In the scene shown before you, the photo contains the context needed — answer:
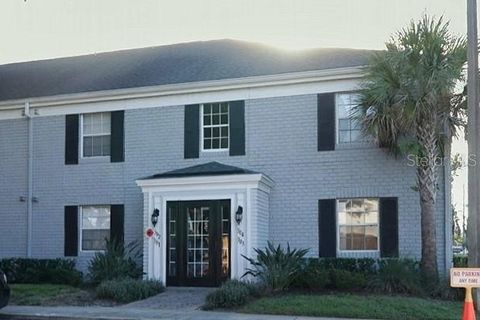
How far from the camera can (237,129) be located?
18062 millimetres

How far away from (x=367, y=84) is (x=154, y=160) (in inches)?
258

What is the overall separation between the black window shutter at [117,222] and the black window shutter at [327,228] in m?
5.81

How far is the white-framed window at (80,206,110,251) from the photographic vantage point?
1928 centimetres

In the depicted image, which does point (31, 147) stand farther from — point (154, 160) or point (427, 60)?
point (427, 60)

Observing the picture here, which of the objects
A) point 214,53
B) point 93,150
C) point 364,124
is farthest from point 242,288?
point 214,53

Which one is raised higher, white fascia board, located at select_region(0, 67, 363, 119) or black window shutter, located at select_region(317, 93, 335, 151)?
white fascia board, located at select_region(0, 67, 363, 119)

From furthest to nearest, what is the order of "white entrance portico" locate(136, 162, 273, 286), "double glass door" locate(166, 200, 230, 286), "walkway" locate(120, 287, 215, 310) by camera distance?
"double glass door" locate(166, 200, 230, 286)
"white entrance portico" locate(136, 162, 273, 286)
"walkway" locate(120, 287, 215, 310)

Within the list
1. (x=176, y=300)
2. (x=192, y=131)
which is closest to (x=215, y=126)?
(x=192, y=131)

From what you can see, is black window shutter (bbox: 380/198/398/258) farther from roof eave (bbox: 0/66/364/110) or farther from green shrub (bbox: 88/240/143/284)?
green shrub (bbox: 88/240/143/284)

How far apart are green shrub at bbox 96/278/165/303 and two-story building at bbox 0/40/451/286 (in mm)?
1534

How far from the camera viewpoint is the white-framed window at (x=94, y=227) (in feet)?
63.3

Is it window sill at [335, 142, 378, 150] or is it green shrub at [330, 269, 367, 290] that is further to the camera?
window sill at [335, 142, 378, 150]

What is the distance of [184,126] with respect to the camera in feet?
61.0

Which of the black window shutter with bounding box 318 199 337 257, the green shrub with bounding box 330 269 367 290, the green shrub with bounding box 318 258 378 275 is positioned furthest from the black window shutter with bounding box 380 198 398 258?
the green shrub with bounding box 330 269 367 290
